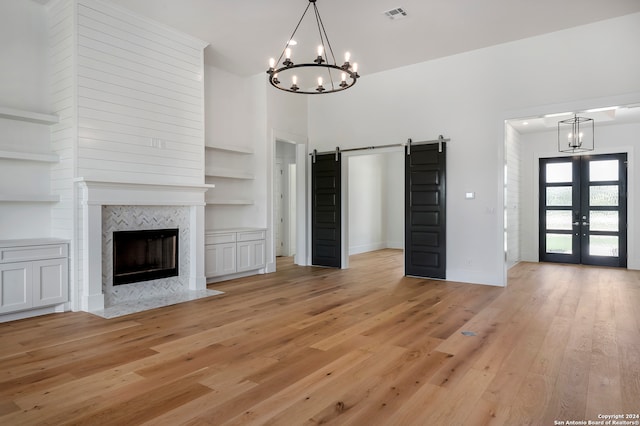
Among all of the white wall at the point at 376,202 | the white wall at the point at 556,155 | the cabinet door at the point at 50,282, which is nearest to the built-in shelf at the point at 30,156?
the cabinet door at the point at 50,282

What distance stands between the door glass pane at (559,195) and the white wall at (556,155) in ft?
0.89

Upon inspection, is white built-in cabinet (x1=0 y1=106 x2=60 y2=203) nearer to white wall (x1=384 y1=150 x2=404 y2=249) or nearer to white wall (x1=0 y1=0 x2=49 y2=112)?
white wall (x1=0 y1=0 x2=49 y2=112)

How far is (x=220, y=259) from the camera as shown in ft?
21.2

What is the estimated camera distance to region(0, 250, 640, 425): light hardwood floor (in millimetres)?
2326

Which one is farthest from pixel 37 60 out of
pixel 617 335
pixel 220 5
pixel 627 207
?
pixel 627 207

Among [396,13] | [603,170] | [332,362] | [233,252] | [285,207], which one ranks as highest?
[396,13]

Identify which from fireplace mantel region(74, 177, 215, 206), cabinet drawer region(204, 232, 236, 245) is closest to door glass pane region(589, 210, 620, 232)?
cabinet drawer region(204, 232, 236, 245)

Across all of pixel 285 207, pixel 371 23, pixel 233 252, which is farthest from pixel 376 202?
pixel 371 23

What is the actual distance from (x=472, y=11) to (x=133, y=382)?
547 centimetres

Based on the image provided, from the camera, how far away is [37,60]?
4.83m

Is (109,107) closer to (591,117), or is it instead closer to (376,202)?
(376,202)

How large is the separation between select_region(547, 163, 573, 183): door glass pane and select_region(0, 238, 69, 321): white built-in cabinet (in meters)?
9.71

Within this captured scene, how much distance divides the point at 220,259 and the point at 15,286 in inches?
110

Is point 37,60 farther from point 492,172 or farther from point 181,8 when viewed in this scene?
point 492,172
